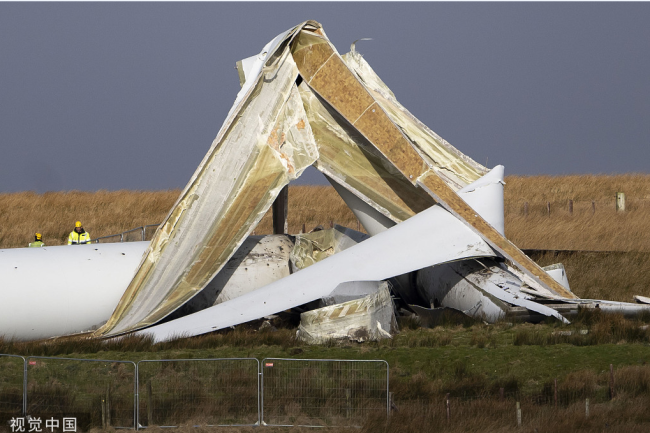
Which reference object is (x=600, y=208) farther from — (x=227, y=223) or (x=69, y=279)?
(x=69, y=279)

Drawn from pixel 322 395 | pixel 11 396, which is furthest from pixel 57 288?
pixel 322 395

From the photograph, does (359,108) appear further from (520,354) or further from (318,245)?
(520,354)

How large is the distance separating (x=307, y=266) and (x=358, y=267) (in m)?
1.72

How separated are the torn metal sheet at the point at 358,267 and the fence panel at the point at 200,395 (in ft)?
8.27

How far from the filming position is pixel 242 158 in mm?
14242

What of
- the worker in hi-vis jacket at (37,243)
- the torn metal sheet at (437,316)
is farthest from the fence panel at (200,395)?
the worker in hi-vis jacket at (37,243)

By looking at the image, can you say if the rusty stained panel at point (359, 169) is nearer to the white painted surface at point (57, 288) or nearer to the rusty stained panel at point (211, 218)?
the rusty stained panel at point (211, 218)

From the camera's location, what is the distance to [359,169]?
1501 cm

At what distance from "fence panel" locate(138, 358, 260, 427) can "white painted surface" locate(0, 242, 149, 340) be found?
3.84m

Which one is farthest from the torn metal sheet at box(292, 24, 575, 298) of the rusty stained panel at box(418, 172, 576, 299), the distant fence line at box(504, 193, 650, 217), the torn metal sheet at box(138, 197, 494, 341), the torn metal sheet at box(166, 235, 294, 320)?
the distant fence line at box(504, 193, 650, 217)

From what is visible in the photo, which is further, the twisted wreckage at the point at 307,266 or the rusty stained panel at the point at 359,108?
the rusty stained panel at the point at 359,108

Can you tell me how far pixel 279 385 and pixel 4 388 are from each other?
3.35 m

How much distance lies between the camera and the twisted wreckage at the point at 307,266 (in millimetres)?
13641

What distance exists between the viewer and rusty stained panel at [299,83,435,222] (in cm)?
1485
